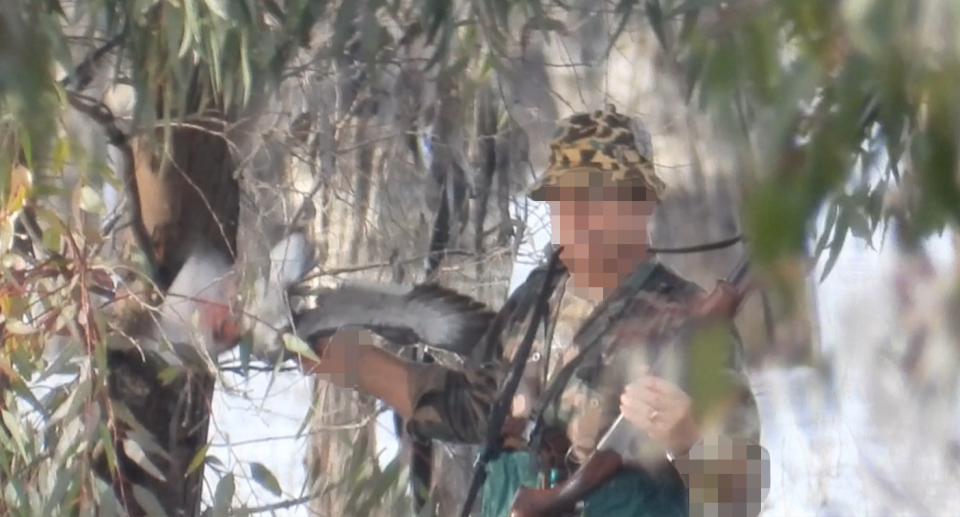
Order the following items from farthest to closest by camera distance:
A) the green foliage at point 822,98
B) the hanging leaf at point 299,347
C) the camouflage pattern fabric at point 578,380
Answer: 1. the hanging leaf at point 299,347
2. the camouflage pattern fabric at point 578,380
3. the green foliage at point 822,98

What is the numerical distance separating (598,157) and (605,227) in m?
0.06

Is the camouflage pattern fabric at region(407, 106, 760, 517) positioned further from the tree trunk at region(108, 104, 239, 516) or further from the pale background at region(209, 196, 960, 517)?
the tree trunk at region(108, 104, 239, 516)

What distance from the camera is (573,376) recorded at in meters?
1.19

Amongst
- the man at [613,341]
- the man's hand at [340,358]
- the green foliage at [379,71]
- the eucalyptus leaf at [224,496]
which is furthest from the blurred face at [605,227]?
the eucalyptus leaf at [224,496]

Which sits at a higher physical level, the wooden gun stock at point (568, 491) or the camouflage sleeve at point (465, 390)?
the camouflage sleeve at point (465, 390)

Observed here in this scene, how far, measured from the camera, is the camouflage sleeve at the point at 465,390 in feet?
4.41

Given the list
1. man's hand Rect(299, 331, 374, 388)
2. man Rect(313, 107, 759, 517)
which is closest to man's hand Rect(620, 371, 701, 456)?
man Rect(313, 107, 759, 517)

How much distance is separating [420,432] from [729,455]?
523 millimetres

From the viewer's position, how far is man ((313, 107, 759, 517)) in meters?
1.06

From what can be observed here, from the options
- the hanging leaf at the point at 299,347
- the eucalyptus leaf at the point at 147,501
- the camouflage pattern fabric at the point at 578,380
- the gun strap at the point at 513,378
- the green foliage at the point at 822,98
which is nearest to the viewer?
the green foliage at the point at 822,98

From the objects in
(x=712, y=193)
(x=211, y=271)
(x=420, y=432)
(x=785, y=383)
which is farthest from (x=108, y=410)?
(x=712, y=193)

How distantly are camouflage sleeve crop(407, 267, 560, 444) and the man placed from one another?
23 mm

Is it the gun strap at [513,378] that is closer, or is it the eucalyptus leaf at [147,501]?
the gun strap at [513,378]

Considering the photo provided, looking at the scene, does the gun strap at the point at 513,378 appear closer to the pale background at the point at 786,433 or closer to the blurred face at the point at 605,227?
the blurred face at the point at 605,227
